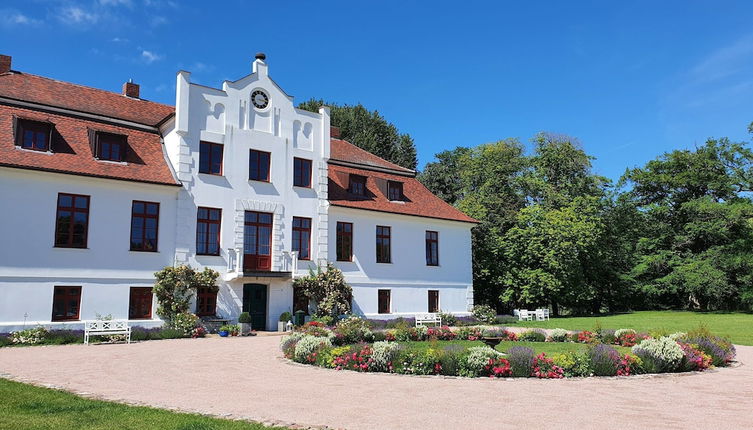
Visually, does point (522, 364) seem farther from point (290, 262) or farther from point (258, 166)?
point (258, 166)

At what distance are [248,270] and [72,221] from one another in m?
7.54

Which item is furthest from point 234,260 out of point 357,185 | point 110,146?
point 357,185

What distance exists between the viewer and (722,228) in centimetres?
4203

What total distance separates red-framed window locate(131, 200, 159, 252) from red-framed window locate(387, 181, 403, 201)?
1360 centimetres

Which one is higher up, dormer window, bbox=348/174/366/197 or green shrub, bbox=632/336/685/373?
dormer window, bbox=348/174/366/197

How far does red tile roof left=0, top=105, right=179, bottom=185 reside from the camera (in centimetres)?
2148

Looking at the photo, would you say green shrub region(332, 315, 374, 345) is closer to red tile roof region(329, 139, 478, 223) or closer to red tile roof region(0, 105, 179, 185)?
red tile roof region(0, 105, 179, 185)

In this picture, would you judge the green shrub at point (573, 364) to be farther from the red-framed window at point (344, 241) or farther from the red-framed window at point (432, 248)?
the red-framed window at point (432, 248)

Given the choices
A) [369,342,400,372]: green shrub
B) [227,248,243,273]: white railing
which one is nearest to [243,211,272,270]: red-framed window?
[227,248,243,273]: white railing

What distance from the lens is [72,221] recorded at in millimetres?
22219

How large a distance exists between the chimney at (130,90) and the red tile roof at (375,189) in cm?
1096

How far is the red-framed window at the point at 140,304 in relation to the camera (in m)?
23.2

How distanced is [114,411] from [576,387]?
846 centimetres

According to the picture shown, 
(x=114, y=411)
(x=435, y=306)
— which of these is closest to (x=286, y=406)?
(x=114, y=411)
